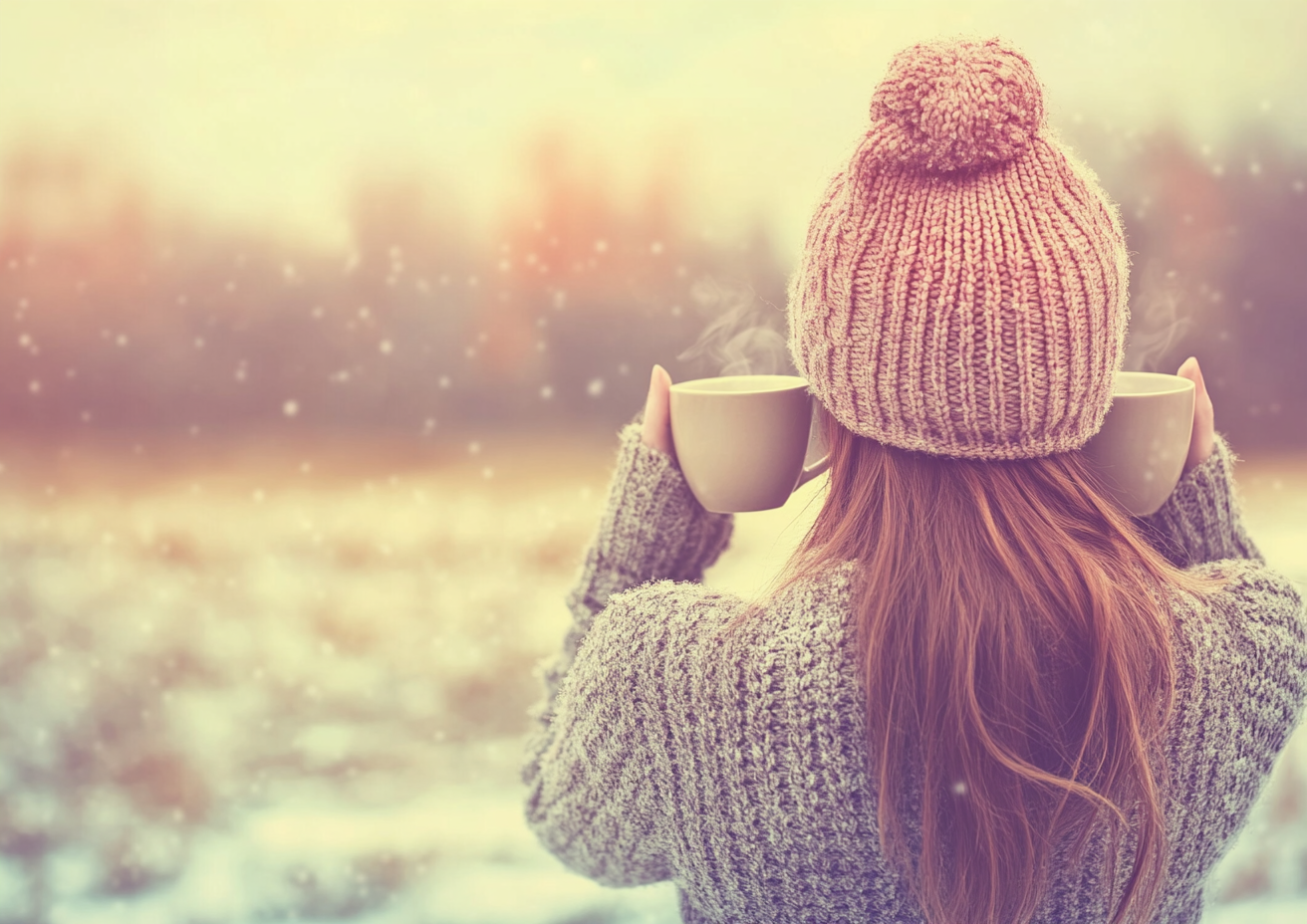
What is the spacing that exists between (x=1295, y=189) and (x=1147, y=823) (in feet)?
2.35

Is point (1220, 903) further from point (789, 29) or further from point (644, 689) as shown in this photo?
point (789, 29)

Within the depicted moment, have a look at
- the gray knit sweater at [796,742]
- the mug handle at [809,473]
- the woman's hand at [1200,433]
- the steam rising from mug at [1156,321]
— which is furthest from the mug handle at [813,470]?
the steam rising from mug at [1156,321]

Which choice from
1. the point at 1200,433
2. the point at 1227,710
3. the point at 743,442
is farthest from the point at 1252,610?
the point at 743,442

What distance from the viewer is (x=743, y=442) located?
21.1 inches

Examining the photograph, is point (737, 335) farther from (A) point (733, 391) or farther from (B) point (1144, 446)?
(B) point (1144, 446)

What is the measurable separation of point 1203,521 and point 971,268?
30 cm

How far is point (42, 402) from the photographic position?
87 centimetres

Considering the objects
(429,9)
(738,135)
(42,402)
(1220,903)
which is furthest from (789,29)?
(1220,903)

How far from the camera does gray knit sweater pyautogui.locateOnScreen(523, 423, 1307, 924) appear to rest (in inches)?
16.7

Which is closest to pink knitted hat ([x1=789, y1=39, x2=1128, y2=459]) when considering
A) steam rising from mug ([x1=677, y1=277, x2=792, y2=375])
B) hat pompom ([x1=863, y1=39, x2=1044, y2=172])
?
hat pompom ([x1=863, y1=39, x2=1044, y2=172])

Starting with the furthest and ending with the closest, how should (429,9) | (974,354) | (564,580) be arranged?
(564,580) → (429,9) → (974,354)

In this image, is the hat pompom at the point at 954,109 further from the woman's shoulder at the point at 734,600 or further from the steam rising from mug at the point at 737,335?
the steam rising from mug at the point at 737,335

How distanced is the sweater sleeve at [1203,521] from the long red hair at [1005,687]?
0.52ft

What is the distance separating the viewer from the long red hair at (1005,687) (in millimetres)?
413
